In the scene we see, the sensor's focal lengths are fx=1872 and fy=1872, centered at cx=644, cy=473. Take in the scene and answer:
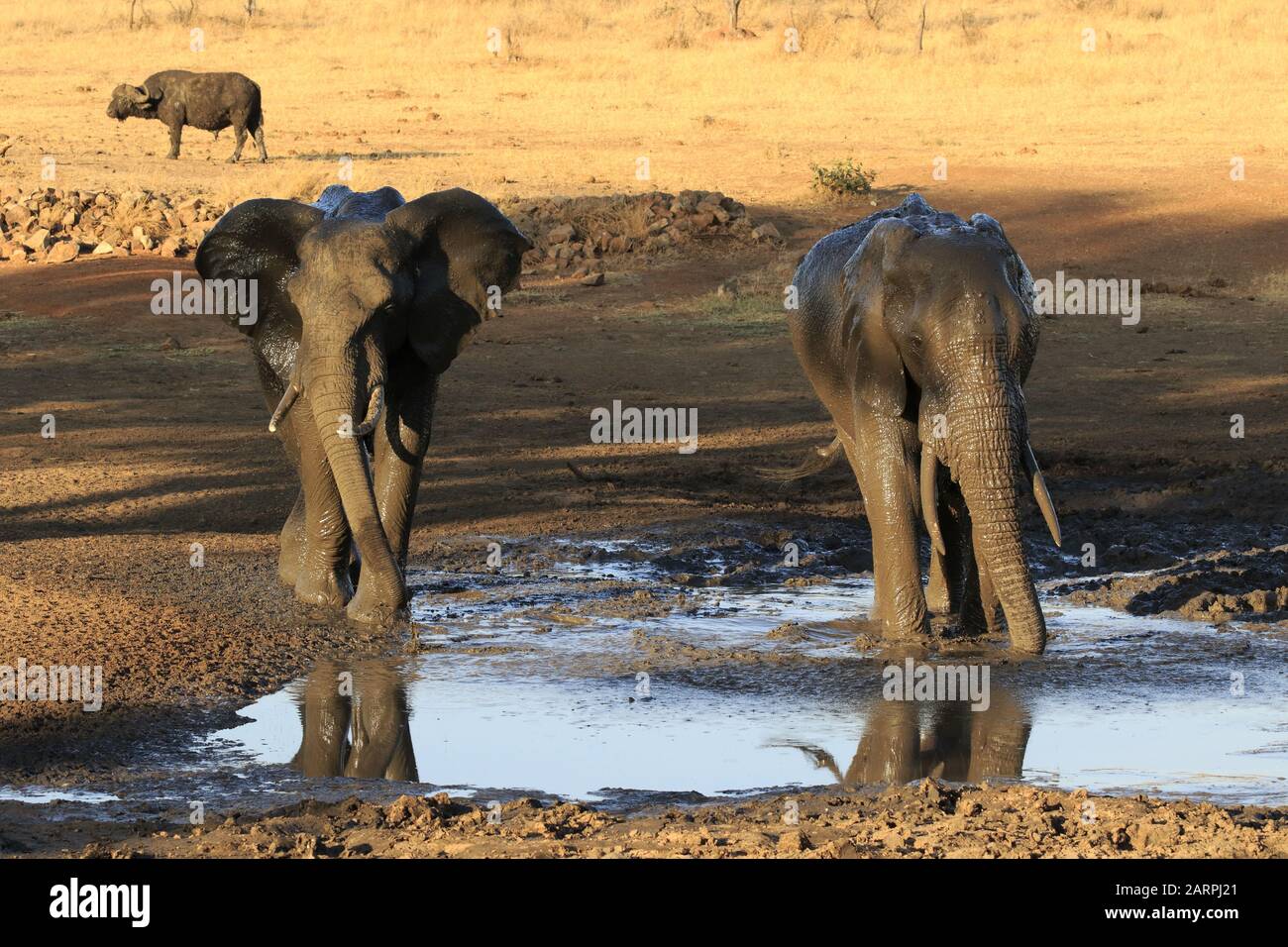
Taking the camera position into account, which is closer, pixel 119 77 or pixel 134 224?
pixel 134 224

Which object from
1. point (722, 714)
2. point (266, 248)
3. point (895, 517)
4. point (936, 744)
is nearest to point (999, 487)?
point (895, 517)

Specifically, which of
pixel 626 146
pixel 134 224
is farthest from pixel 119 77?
pixel 134 224

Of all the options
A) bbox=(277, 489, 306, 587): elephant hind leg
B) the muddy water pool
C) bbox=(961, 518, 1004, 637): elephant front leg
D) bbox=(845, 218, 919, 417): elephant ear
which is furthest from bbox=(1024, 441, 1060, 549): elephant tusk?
bbox=(277, 489, 306, 587): elephant hind leg

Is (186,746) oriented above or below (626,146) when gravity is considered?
below

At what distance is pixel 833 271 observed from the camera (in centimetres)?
898

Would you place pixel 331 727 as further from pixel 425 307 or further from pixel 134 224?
pixel 134 224

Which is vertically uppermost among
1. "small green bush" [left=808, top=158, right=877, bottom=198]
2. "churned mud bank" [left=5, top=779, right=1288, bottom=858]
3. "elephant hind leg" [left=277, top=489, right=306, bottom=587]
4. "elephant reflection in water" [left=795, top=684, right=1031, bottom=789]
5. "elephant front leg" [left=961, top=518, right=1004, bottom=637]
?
"small green bush" [left=808, top=158, right=877, bottom=198]

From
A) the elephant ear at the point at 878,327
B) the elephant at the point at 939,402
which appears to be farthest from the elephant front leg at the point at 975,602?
the elephant ear at the point at 878,327

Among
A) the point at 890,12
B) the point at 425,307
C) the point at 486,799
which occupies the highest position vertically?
the point at 890,12

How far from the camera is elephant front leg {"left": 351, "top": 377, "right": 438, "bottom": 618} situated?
9.43 metres

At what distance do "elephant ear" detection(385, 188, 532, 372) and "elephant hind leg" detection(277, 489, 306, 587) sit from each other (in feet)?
3.66

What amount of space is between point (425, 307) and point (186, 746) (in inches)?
113

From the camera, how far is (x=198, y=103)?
30938 mm

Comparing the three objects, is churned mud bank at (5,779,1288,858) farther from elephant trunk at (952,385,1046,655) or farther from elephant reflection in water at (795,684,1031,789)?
elephant trunk at (952,385,1046,655)
